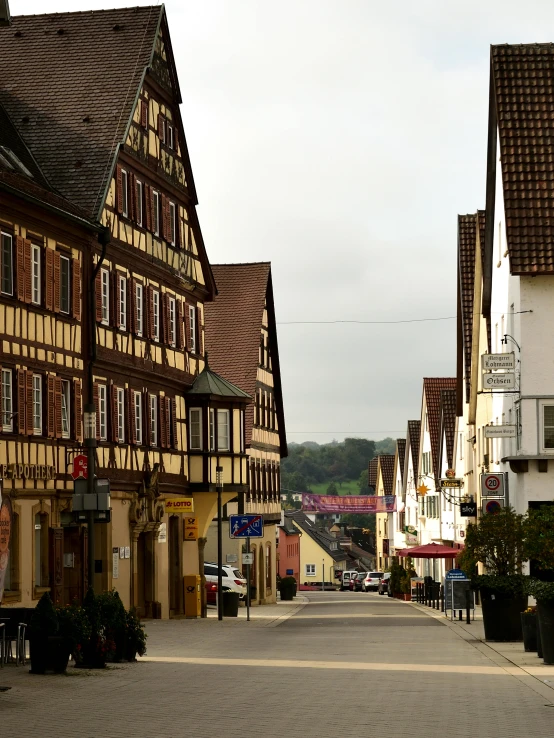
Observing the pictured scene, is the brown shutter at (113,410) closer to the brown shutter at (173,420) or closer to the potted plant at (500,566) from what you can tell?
the brown shutter at (173,420)

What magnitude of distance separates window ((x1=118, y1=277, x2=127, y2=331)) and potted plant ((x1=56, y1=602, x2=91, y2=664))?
18.2 metres

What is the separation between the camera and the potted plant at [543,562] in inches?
774

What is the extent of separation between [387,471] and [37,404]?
90429 millimetres

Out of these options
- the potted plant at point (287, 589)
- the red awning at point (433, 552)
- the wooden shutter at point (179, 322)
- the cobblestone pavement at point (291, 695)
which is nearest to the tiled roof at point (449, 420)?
the potted plant at point (287, 589)

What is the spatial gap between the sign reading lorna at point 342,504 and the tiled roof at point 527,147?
189ft

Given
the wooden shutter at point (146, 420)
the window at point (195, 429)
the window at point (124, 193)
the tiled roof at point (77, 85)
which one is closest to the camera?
the tiled roof at point (77, 85)

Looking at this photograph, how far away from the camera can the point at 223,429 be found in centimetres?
4234

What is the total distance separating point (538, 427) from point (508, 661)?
12978mm

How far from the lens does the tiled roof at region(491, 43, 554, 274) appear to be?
34.3 meters

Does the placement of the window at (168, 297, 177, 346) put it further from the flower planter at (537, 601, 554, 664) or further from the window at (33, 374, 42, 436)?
the flower planter at (537, 601, 554, 664)

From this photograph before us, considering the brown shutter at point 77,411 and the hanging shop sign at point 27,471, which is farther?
the brown shutter at point 77,411

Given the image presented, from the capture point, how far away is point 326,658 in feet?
74.6

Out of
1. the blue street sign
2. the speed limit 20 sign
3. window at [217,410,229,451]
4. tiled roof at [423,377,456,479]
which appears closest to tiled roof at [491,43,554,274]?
the speed limit 20 sign

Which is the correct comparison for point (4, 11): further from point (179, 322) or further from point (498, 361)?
point (179, 322)
